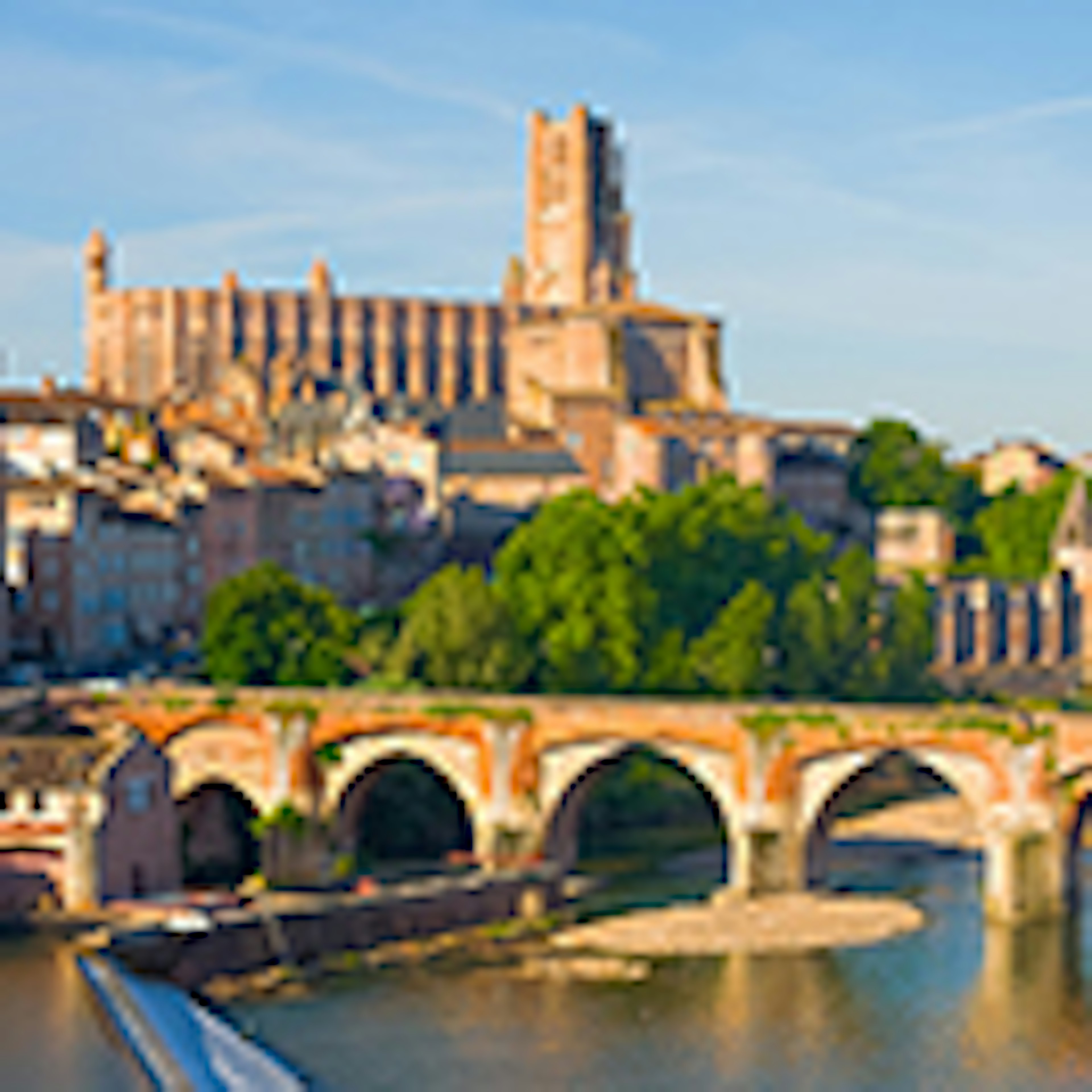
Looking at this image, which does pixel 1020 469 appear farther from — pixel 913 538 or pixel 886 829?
pixel 886 829

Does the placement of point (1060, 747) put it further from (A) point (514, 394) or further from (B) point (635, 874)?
(A) point (514, 394)

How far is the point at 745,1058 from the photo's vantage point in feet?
183

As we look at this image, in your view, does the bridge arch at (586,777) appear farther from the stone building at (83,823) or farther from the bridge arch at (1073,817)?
the stone building at (83,823)

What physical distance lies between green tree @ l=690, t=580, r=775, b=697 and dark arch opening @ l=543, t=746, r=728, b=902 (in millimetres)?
5905

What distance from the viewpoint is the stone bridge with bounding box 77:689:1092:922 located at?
69.1 metres

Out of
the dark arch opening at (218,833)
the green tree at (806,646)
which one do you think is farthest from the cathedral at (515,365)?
the dark arch opening at (218,833)

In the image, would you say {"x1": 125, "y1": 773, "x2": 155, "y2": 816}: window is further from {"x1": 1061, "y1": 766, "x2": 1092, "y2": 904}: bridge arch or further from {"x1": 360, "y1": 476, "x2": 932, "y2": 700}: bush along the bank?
{"x1": 1061, "y1": 766, "x2": 1092, "y2": 904}: bridge arch

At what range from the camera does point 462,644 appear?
91.0 metres

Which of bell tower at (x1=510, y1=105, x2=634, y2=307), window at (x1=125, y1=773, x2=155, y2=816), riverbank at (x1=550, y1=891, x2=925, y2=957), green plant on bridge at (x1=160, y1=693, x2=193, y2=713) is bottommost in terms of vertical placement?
riverbank at (x1=550, y1=891, x2=925, y2=957)

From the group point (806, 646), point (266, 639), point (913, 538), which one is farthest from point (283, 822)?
point (913, 538)

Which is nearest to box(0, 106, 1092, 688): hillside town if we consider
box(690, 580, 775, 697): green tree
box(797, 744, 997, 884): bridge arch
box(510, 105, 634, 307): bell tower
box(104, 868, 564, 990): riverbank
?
box(510, 105, 634, 307): bell tower

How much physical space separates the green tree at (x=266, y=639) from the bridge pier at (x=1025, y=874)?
93.5 ft

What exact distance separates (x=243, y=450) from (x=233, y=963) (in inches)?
2157

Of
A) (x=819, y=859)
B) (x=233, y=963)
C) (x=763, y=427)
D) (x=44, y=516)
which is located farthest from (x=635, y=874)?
(x=763, y=427)
